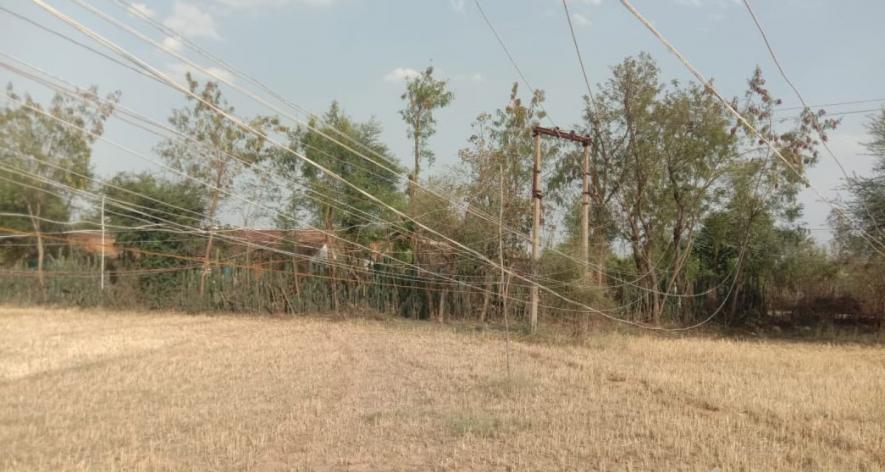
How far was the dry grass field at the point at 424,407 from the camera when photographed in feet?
17.4

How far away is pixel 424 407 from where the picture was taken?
286 inches

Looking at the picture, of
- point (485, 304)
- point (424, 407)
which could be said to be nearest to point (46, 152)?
point (424, 407)

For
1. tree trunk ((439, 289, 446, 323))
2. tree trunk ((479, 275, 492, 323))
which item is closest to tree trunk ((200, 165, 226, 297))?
tree trunk ((439, 289, 446, 323))

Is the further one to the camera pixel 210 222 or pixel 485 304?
pixel 210 222

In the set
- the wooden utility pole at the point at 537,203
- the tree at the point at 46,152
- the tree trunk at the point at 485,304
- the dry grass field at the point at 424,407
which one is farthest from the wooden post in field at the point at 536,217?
the tree at the point at 46,152

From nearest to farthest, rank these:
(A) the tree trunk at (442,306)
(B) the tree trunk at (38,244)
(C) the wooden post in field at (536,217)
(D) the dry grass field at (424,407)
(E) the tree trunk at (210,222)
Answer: (D) the dry grass field at (424,407)
(C) the wooden post in field at (536,217)
(B) the tree trunk at (38,244)
(A) the tree trunk at (442,306)
(E) the tree trunk at (210,222)

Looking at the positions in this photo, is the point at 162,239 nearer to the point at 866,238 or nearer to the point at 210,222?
the point at 210,222

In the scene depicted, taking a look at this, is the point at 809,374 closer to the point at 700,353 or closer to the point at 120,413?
the point at 700,353

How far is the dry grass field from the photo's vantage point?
5.31m

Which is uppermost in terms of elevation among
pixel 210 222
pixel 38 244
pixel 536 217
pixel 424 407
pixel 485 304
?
pixel 210 222

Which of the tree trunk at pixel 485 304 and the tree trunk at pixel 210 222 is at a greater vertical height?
the tree trunk at pixel 210 222

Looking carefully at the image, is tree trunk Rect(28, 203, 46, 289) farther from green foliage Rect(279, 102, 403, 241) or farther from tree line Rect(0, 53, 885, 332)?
green foliage Rect(279, 102, 403, 241)

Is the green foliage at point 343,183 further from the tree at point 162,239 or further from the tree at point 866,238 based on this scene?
the tree at point 866,238

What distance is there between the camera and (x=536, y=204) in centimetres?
1455
